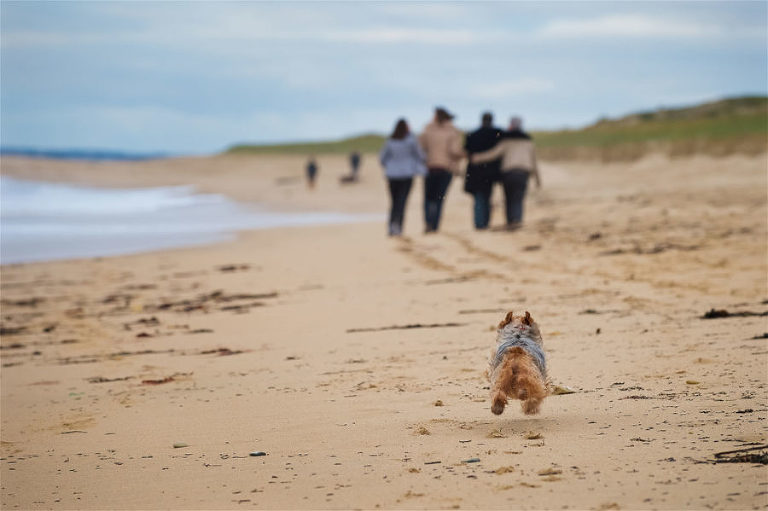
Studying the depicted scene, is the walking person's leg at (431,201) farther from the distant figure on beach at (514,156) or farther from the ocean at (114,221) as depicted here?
the ocean at (114,221)

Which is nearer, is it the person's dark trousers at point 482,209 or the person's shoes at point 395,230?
the person's dark trousers at point 482,209

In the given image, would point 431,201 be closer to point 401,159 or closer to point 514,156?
point 401,159

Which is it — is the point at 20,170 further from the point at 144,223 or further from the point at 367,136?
the point at 367,136

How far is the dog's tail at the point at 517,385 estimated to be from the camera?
4.86m

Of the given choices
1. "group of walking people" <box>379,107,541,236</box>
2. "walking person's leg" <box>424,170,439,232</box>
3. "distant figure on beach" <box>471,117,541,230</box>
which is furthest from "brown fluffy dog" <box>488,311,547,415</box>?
"walking person's leg" <box>424,170,439,232</box>

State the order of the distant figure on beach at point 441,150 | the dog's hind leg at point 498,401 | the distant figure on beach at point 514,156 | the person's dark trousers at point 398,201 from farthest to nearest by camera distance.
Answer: the person's dark trousers at point 398,201 → the distant figure on beach at point 441,150 → the distant figure on beach at point 514,156 → the dog's hind leg at point 498,401

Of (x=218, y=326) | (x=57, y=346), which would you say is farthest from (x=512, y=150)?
(x=57, y=346)

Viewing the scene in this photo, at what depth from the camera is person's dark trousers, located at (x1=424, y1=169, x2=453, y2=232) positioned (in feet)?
53.2

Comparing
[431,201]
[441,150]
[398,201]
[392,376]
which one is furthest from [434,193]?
[392,376]

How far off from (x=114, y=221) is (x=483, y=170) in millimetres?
12196

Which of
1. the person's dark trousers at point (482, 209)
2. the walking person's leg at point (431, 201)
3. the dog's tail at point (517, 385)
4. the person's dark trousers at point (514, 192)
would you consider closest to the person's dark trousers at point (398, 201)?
the walking person's leg at point (431, 201)

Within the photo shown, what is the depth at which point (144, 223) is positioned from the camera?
24.0 meters

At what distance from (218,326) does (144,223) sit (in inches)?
619

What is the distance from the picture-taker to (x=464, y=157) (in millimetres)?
16031
